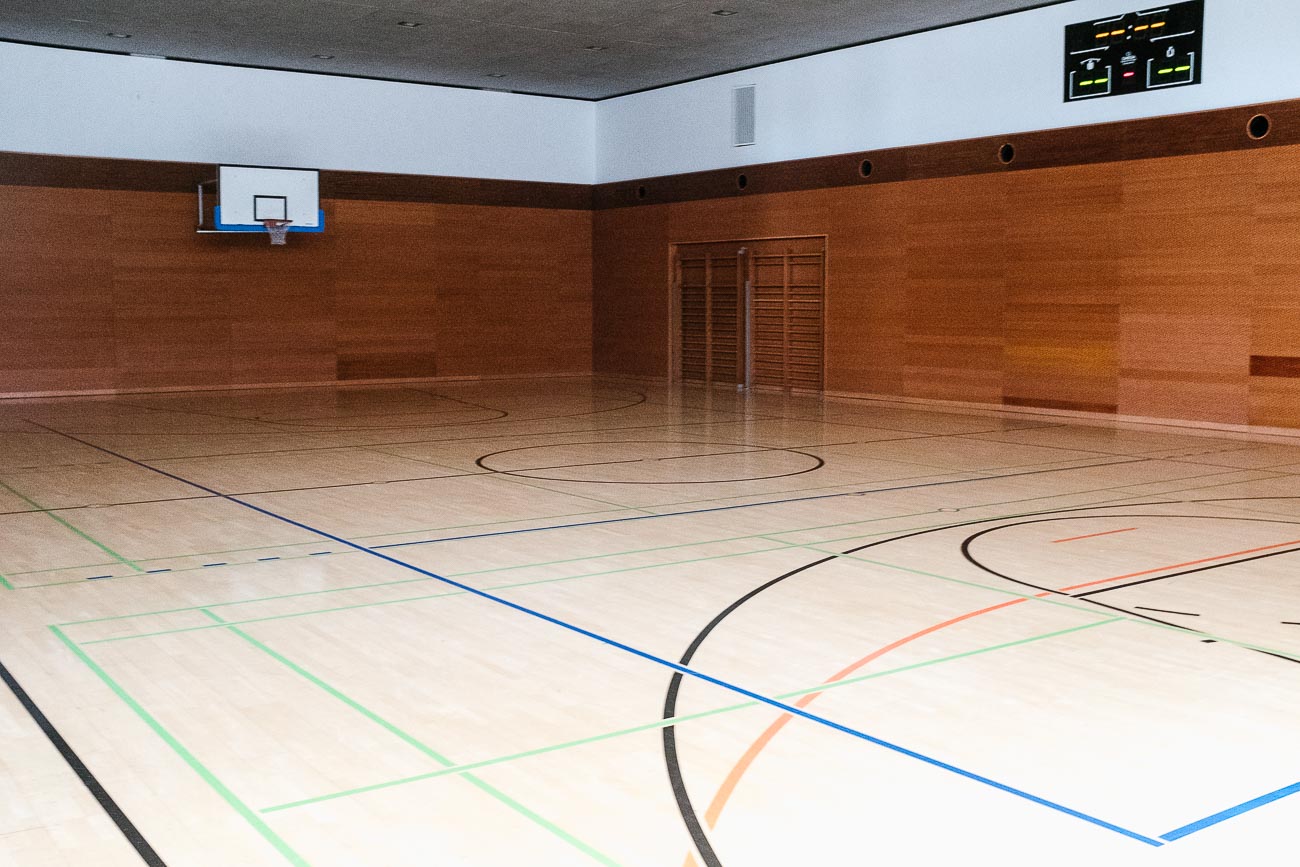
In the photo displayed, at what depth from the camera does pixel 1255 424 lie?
10.3m

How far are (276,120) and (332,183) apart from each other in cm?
96

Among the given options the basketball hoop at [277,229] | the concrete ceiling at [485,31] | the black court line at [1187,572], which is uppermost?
the concrete ceiling at [485,31]

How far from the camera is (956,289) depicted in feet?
41.4

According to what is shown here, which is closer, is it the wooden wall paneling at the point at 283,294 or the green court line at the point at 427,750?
the green court line at the point at 427,750

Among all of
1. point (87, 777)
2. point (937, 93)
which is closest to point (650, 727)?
point (87, 777)

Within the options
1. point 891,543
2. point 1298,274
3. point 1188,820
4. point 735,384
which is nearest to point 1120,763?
point 1188,820

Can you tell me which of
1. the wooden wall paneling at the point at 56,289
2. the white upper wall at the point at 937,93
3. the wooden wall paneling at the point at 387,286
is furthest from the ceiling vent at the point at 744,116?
the wooden wall paneling at the point at 56,289

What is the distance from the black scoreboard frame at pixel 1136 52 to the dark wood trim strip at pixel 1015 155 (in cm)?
31

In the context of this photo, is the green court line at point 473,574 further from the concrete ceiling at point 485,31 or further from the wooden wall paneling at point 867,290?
the wooden wall paneling at point 867,290

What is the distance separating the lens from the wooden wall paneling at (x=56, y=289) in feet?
44.1

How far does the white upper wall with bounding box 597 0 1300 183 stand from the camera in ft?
33.5

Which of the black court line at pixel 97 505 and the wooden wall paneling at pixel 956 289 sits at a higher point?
the wooden wall paneling at pixel 956 289

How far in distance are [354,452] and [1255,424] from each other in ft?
23.3

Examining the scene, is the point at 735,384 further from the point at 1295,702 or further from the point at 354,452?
the point at 1295,702
